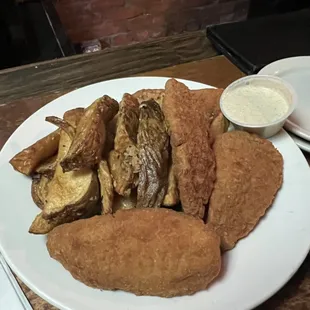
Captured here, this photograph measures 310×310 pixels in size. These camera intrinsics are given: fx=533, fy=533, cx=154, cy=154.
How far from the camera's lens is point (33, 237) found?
933mm

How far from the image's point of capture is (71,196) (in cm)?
91

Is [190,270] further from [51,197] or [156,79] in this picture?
[156,79]

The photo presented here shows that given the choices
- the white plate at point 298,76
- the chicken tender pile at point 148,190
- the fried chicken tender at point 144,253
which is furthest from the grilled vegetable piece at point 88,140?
the white plate at point 298,76

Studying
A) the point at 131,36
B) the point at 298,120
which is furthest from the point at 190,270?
the point at 131,36

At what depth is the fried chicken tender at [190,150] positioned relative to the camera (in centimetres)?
90

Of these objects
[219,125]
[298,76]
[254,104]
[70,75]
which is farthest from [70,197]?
[298,76]

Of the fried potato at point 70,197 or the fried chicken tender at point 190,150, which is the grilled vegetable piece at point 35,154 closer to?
the fried potato at point 70,197

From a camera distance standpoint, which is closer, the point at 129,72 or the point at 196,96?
the point at 196,96

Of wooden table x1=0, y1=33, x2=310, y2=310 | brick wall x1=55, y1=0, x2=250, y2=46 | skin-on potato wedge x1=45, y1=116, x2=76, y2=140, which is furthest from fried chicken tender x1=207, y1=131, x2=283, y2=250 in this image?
brick wall x1=55, y1=0, x2=250, y2=46

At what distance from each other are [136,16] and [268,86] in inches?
61.0

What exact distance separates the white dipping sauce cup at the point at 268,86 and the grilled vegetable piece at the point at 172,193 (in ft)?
0.69

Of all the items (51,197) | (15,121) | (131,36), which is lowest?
(131,36)

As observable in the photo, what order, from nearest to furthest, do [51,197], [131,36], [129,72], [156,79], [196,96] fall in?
[51,197]
[196,96]
[156,79]
[129,72]
[131,36]

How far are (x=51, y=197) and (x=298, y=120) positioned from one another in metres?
0.59
